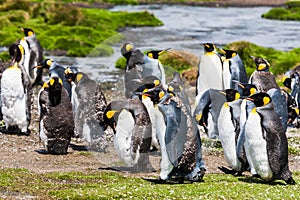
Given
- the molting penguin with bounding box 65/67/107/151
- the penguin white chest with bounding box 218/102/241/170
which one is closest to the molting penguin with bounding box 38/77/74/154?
the molting penguin with bounding box 65/67/107/151

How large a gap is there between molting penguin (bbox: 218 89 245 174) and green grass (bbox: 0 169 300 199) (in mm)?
711

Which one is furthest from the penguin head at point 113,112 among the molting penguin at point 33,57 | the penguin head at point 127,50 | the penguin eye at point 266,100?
the molting penguin at point 33,57

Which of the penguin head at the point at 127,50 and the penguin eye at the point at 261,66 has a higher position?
the penguin head at the point at 127,50

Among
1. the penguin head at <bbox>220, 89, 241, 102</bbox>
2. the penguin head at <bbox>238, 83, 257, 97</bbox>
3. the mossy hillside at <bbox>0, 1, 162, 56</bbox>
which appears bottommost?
the mossy hillside at <bbox>0, 1, 162, 56</bbox>

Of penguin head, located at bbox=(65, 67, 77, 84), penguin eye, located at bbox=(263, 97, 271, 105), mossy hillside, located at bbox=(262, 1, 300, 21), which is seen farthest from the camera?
mossy hillside, located at bbox=(262, 1, 300, 21)

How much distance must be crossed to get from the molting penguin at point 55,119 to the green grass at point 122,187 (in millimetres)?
2092

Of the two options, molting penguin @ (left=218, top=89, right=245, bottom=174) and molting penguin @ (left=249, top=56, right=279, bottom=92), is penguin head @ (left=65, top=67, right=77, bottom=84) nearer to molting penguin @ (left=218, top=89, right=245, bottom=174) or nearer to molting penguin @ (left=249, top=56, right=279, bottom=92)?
molting penguin @ (left=218, top=89, right=245, bottom=174)

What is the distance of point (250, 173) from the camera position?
1274 centimetres

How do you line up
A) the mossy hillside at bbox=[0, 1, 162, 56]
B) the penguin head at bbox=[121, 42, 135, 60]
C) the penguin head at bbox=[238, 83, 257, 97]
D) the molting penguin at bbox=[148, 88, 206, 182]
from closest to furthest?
the molting penguin at bbox=[148, 88, 206, 182] → the penguin head at bbox=[238, 83, 257, 97] → the penguin head at bbox=[121, 42, 135, 60] → the mossy hillside at bbox=[0, 1, 162, 56]

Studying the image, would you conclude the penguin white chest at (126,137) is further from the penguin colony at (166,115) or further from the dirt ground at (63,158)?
the dirt ground at (63,158)

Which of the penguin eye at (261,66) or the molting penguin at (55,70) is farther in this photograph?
the penguin eye at (261,66)

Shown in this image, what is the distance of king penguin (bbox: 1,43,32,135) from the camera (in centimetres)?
1528

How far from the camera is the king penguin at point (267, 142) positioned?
11273mm

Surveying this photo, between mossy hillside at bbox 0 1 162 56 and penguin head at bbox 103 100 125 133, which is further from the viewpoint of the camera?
mossy hillside at bbox 0 1 162 56
